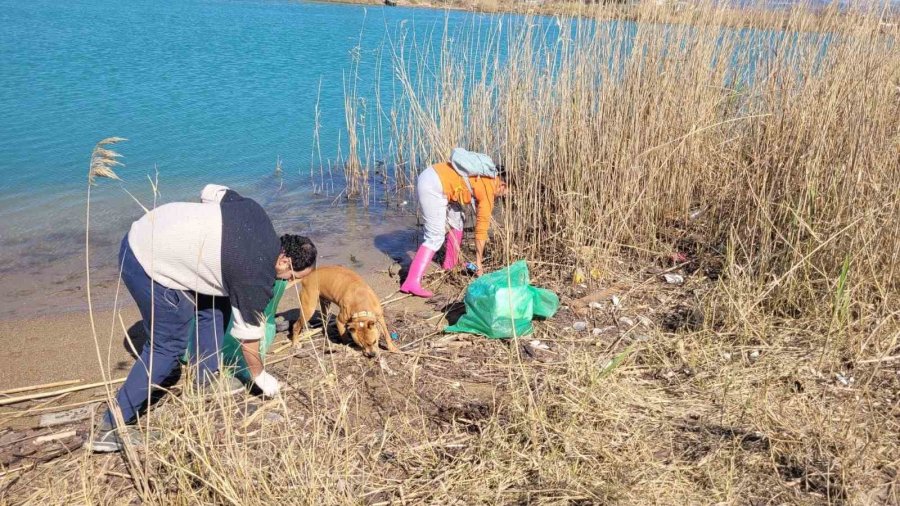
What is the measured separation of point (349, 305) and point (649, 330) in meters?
1.78

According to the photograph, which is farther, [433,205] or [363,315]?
[433,205]

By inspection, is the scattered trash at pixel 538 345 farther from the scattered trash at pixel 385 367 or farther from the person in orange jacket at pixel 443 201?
the person in orange jacket at pixel 443 201

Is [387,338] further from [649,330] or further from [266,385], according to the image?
[649,330]

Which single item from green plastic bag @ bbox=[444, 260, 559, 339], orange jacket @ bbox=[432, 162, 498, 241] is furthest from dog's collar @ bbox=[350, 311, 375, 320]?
orange jacket @ bbox=[432, 162, 498, 241]

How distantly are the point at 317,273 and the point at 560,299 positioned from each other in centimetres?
161

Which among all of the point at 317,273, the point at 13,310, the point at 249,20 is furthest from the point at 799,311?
the point at 249,20

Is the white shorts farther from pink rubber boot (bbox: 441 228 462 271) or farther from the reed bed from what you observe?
the reed bed

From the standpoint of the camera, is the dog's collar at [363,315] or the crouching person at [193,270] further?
the dog's collar at [363,315]

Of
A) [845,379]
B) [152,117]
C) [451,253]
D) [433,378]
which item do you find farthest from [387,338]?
[152,117]

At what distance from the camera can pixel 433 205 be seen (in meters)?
4.95

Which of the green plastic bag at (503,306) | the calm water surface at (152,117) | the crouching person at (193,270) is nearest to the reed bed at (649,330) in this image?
the green plastic bag at (503,306)

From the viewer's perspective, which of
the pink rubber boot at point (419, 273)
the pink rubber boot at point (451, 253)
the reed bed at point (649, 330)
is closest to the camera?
the reed bed at point (649, 330)

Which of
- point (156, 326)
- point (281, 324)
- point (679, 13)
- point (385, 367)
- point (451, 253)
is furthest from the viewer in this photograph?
point (451, 253)

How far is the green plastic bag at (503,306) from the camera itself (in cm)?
406
